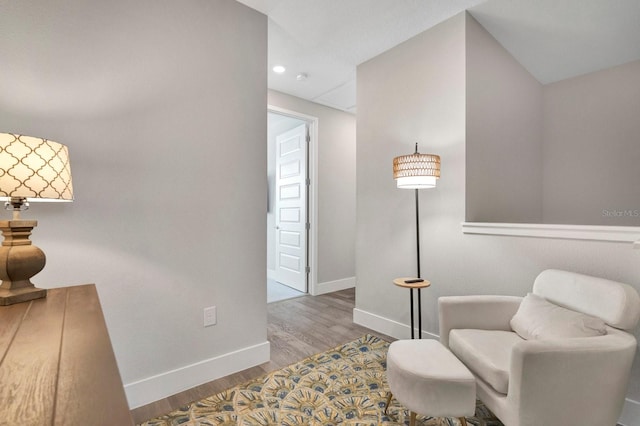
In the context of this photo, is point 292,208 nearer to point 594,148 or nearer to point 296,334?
point 296,334

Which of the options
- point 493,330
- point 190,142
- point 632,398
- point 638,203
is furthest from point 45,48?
point 638,203

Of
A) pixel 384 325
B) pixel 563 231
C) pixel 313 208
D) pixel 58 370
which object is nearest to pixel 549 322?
pixel 563 231

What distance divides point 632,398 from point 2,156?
9.92 feet

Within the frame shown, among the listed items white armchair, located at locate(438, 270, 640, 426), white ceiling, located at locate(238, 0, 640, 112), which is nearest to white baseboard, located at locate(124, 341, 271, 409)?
white armchair, located at locate(438, 270, 640, 426)

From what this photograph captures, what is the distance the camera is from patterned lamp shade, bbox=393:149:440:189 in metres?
2.10

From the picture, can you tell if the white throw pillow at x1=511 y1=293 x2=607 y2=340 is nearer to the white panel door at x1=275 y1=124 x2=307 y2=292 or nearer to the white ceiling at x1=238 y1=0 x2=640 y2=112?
the white ceiling at x1=238 y1=0 x2=640 y2=112

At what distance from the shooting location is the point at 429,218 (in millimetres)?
2512

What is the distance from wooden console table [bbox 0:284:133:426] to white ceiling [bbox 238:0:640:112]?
222 cm

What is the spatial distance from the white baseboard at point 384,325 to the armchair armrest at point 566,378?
4.01 feet

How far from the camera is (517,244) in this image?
2.01 m

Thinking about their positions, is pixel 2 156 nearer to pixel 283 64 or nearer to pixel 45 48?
pixel 45 48

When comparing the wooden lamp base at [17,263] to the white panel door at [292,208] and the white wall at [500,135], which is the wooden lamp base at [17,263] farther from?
the white panel door at [292,208]

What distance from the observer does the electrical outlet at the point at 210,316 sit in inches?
79.5

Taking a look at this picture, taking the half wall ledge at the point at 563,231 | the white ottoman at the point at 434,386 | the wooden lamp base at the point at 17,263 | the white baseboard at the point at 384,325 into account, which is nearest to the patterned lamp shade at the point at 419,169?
the half wall ledge at the point at 563,231
